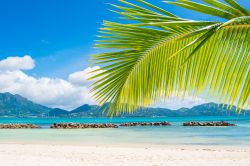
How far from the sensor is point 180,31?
1.54 metres

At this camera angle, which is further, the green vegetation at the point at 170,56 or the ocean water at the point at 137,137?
the ocean water at the point at 137,137

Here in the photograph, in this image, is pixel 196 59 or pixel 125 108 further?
pixel 125 108

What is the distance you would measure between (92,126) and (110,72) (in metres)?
54.3

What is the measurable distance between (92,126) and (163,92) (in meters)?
54.3

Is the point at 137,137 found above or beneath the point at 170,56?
beneath

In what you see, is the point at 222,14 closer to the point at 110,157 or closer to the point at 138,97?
the point at 138,97

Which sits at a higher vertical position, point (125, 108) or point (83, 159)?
point (125, 108)

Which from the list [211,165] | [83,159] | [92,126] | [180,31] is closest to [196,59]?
[180,31]

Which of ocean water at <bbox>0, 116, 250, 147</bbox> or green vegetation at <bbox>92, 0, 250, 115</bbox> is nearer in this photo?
green vegetation at <bbox>92, 0, 250, 115</bbox>

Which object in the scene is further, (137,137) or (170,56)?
(137,137)

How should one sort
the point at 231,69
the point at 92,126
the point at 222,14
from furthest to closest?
the point at 92,126, the point at 231,69, the point at 222,14

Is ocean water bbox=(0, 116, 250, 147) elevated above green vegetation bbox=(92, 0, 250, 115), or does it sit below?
below


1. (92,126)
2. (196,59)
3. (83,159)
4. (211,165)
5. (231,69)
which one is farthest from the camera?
(92,126)

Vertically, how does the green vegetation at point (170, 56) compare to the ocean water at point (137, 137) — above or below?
above
